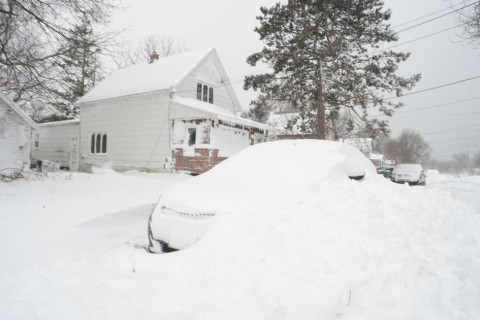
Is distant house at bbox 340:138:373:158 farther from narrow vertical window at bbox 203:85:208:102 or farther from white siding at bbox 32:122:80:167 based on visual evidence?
white siding at bbox 32:122:80:167

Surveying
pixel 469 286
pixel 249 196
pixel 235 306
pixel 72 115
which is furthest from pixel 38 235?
pixel 72 115

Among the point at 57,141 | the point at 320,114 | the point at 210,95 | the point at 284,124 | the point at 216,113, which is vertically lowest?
the point at 57,141

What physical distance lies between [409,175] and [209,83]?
540 inches

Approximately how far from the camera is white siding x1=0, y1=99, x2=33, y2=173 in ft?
37.4

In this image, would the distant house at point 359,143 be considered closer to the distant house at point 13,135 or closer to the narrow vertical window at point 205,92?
the narrow vertical window at point 205,92

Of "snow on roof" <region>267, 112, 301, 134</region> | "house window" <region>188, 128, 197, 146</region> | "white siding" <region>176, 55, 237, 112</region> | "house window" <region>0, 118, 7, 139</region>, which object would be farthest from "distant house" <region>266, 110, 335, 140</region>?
"house window" <region>0, 118, 7, 139</region>

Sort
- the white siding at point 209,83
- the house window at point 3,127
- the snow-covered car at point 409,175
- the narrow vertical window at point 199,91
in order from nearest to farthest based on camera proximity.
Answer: the house window at point 3,127 → the white siding at point 209,83 → the narrow vertical window at point 199,91 → the snow-covered car at point 409,175

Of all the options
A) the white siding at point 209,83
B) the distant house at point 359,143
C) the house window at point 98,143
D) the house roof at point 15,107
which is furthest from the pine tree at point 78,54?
the distant house at point 359,143

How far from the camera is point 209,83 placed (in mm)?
16797

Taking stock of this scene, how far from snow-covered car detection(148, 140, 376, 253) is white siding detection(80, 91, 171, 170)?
1033 centimetres

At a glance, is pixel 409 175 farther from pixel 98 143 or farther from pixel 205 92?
pixel 98 143

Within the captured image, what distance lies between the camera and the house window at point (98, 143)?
56.1 feet

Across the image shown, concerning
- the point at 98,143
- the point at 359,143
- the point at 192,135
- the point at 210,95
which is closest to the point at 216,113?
the point at 192,135

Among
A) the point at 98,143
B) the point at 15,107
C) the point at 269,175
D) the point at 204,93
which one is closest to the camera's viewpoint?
the point at 269,175
